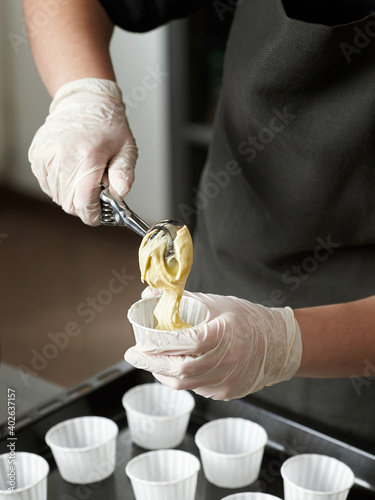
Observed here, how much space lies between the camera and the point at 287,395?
5.05ft

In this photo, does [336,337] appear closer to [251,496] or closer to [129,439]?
[251,496]

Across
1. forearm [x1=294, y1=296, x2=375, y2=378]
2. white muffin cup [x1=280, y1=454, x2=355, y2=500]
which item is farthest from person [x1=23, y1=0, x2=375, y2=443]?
white muffin cup [x1=280, y1=454, x2=355, y2=500]

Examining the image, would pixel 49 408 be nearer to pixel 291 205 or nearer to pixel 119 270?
pixel 291 205

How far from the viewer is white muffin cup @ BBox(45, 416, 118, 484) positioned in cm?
127

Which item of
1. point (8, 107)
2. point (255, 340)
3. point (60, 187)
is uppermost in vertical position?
point (60, 187)

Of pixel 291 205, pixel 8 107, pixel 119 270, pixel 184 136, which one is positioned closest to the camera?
pixel 291 205

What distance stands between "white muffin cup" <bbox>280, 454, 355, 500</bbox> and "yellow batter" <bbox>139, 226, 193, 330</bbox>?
368 mm

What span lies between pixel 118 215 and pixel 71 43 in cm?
51

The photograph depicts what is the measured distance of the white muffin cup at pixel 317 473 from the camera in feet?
4.04

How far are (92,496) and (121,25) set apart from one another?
104 centimetres

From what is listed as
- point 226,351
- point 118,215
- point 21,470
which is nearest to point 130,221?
point 118,215

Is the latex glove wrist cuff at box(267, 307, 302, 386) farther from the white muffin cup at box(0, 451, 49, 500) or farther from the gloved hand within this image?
the white muffin cup at box(0, 451, 49, 500)

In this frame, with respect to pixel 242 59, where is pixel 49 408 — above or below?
below

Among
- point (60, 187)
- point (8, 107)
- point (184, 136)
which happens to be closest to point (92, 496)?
point (60, 187)
